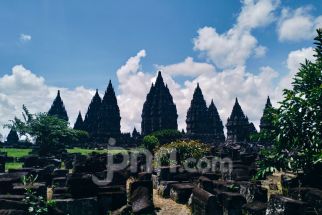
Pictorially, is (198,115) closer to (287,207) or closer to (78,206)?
(78,206)

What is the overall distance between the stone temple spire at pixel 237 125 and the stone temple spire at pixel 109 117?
70.0ft

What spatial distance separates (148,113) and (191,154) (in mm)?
46163

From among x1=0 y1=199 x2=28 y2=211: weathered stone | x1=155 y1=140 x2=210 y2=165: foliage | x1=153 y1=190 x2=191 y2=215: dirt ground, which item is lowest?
x1=153 y1=190 x2=191 y2=215: dirt ground

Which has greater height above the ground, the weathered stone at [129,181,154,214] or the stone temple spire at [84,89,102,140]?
the stone temple spire at [84,89,102,140]

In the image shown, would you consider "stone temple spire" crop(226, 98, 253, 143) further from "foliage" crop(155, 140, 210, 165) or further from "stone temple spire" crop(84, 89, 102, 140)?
"foliage" crop(155, 140, 210, 165)

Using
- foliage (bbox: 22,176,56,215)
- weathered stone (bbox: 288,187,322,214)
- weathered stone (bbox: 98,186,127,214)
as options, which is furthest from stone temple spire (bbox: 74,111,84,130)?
weathered stone (bbox: 288,187,322,214)

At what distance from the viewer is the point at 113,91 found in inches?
2522

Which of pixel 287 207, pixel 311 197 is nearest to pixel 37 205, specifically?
pixel 287 207

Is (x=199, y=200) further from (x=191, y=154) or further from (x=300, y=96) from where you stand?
(x=191, y=154)

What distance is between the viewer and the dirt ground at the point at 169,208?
9.42 metres

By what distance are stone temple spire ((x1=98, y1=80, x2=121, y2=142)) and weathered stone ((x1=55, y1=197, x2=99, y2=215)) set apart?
169 feet

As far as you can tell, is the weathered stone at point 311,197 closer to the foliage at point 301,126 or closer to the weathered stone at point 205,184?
the foliage at point 301,126

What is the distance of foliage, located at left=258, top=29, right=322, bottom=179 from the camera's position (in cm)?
916

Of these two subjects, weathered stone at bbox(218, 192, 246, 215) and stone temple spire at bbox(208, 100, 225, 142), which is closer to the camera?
weathered stone at bbox(218, 192, 246, 215)
